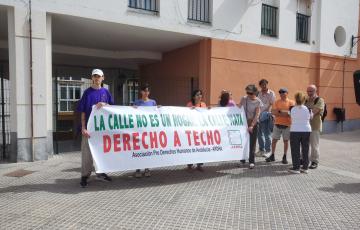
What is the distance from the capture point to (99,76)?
5.85m

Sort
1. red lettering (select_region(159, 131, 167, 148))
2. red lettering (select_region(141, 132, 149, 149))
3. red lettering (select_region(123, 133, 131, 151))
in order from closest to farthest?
red lettering (select_region(123, 133, 131, 151)), red lettering (select_region(141, 132, 149, 149)), red lettering (select_region(159, 131, 167, 148))

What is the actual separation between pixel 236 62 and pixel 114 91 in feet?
24.8

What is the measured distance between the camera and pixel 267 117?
28.3 ft

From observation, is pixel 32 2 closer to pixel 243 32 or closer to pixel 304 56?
pixel 243 32

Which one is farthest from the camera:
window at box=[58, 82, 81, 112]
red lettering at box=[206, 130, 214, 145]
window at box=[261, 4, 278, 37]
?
window at box=[58, 82, 81, 112]

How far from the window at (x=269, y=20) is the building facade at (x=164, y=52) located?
0.03m

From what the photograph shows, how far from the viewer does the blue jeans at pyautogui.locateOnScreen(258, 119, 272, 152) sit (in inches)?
344

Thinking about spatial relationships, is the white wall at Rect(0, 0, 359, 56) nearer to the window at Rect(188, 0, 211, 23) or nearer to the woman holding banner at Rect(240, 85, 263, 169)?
the window at Rect(188, 0, 211, 23)

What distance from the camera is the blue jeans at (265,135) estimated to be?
28.6 feet

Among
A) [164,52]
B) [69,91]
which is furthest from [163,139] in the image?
[69,91]

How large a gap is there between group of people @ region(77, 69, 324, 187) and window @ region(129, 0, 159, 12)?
144 inches

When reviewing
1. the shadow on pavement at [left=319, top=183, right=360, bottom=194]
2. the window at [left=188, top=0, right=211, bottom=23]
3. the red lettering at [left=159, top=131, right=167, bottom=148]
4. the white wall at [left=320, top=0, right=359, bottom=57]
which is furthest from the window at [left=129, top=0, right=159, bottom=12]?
the white wall at [left=320, top=0, right=359, bottom=57]

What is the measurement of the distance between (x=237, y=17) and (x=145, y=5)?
3.09 meters

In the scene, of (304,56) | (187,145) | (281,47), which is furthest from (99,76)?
(304,56)
